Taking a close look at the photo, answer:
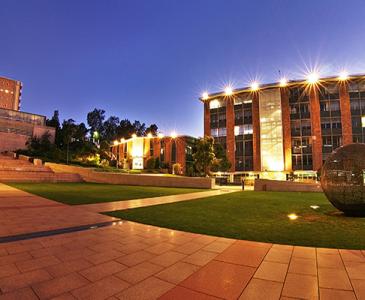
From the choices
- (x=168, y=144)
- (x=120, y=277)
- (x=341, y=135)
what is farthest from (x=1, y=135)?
(x=341, y=135)

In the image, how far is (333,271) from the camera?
4.30 meters

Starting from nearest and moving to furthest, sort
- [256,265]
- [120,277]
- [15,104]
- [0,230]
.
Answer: [120,277] → [256,265] → [0,230] → [15,104]

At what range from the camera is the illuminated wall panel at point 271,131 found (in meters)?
48.9

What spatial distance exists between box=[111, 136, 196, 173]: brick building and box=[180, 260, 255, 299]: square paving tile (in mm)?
46432

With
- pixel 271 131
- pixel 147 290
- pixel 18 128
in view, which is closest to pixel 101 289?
pixel 147 290

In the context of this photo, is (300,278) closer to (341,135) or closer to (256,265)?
(256,265)

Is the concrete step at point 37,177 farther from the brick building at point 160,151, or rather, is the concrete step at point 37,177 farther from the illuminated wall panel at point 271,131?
the illuminated wall panel at point 271,131

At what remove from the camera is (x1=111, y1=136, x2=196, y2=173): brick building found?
57.7 metres

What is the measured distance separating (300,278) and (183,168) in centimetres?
5264

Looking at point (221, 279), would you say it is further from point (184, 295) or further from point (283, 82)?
point (283, 82)

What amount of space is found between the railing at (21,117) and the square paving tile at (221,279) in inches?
2693

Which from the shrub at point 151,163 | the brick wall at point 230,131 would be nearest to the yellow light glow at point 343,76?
the brick wall at point 230,131

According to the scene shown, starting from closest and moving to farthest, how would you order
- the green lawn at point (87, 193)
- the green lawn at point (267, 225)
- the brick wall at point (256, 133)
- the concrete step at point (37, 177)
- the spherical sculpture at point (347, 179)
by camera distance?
the green lawn at point (267, 225)
the spherical sculpture at point (347, 179)
the green lawn at point (87, 193)
the concrete step at point (37, 177)
the brick wall at point (256, 133)

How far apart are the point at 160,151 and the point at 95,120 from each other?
58361mm
